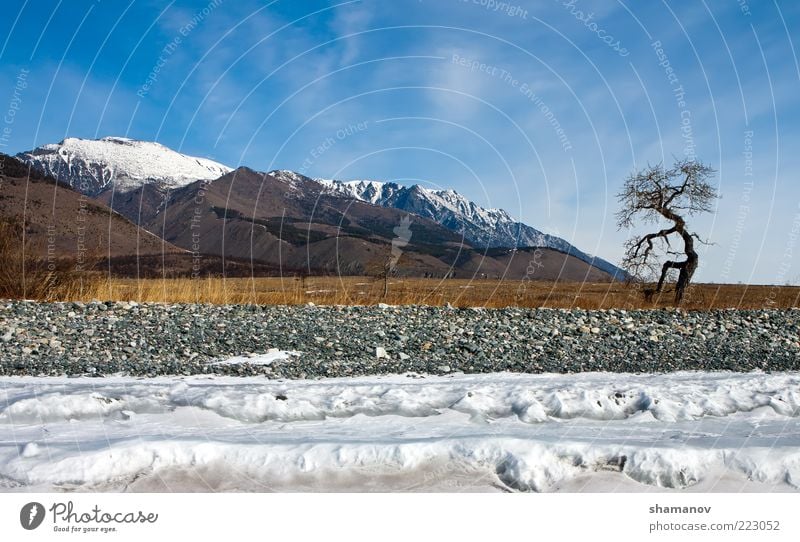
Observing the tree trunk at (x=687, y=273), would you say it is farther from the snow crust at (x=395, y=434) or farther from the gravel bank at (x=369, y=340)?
the snow crust at (x=395, y=434)

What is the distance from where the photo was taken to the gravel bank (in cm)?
1002

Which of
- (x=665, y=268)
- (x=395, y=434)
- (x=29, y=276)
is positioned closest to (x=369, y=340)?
(x=395, y=434)

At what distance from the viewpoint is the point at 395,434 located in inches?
253

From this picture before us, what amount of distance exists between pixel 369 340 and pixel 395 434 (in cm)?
540

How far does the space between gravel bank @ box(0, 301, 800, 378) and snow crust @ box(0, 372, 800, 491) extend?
1.10m

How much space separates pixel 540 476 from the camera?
5.44m

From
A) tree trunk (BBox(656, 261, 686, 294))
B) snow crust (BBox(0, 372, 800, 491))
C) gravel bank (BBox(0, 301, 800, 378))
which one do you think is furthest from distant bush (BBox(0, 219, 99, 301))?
tree trunk (BBox(656, 261, 686, 294))

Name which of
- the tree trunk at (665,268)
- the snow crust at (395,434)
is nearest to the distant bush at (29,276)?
the snow crust at (395,434)

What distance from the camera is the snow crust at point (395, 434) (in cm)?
539

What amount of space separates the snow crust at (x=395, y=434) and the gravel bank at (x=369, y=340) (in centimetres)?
110

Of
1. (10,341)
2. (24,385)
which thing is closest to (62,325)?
(10,341)

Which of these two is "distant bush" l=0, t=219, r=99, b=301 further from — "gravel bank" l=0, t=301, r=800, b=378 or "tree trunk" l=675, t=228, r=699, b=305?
"tree trunk" l=675, t=228, r=699, b=305

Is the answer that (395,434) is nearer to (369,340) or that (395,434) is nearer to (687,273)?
(369,340)
